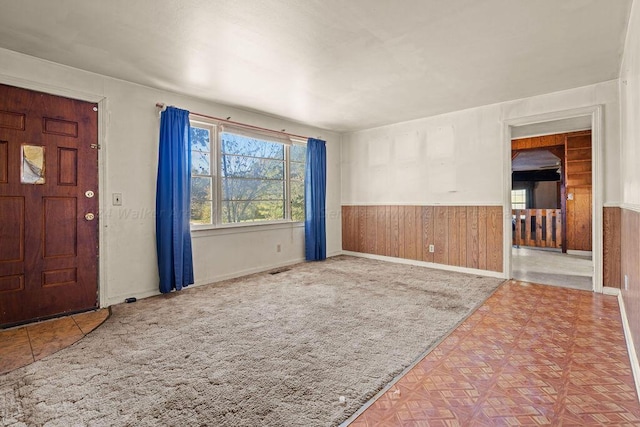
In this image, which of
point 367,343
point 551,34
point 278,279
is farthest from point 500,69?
point 278,279

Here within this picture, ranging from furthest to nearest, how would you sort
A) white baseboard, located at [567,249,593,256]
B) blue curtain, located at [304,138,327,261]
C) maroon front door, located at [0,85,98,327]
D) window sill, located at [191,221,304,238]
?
white baseboard, located at [567,249,593,256]
blue curtain, located at [304,138,327,261]
window sill, located at [191,221,304,238]
maroon front door, located at [0,85,98,327]

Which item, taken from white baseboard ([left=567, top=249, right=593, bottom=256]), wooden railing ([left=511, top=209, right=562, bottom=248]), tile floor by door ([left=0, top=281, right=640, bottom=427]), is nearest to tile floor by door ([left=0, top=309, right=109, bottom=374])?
tile floor by door ([left=0, top=281, right=640, bottom=427])

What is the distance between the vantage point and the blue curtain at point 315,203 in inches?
218

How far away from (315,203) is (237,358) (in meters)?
3.62

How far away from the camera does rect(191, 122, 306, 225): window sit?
4.23 metres

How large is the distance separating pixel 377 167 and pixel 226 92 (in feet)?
10.1

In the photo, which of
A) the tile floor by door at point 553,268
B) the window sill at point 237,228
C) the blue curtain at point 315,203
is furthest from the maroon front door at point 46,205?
the tile floor by door at point 553,268

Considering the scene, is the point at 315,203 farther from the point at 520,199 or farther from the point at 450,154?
the point at 520,199

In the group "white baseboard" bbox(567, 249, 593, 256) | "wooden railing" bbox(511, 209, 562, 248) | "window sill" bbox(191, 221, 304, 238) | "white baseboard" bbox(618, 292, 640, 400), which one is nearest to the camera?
"white baseboard" bbox(618, 292, 640, 400)

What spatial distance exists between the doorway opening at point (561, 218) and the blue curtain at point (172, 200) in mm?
4424

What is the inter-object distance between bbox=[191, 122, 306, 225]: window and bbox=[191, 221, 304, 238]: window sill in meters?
0.07

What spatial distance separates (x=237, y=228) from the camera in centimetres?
459

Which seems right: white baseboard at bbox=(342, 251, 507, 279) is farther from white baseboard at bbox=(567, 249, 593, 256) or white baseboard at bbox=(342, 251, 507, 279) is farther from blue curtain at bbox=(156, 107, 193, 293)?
blue curtain at bbox=(156, 107, 193, 293)

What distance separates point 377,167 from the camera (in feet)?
19.1
